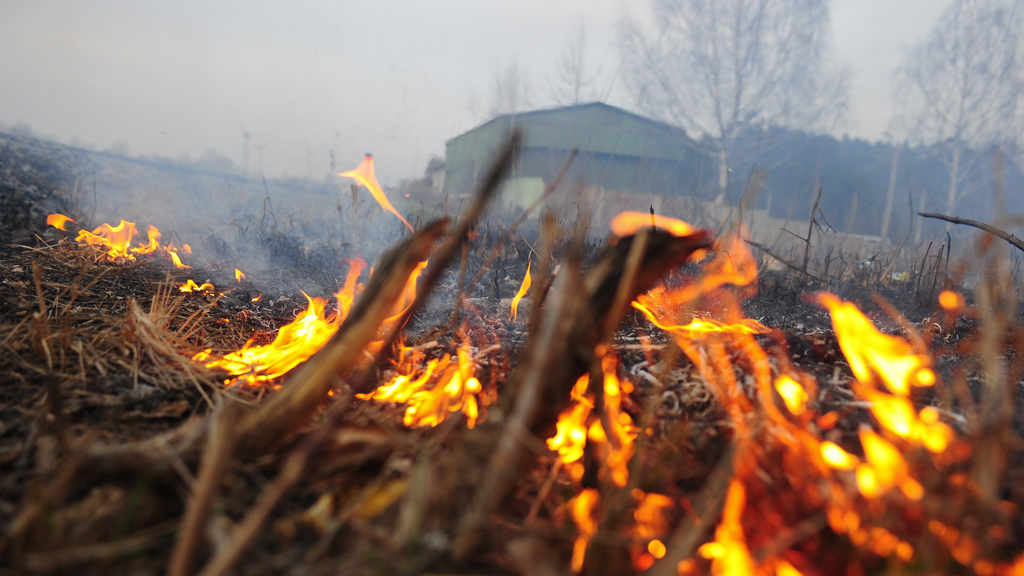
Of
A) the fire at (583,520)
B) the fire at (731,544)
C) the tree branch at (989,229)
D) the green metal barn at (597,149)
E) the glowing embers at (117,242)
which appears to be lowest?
the fire at (583,520)

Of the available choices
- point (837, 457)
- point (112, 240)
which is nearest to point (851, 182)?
point (837, 457)

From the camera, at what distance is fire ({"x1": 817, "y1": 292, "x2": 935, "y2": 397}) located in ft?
6.25

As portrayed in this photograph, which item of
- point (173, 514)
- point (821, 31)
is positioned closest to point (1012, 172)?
point (821, 31)

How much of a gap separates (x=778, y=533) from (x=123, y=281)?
4.89 meters

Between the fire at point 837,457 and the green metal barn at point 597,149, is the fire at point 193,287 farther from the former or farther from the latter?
the green metal barn at point 597,149

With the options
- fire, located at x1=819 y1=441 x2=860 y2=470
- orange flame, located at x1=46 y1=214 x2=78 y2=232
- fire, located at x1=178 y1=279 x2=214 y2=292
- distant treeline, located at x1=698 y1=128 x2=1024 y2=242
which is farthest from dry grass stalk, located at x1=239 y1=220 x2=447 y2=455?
distant treeline, located at x1=698 y1=128 x2=1024 y2=242

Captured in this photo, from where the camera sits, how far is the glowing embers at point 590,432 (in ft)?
4.69

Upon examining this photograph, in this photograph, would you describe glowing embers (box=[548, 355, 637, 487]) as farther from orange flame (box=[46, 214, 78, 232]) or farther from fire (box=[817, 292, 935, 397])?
orange flame (box=[46, 214, 78, 232])

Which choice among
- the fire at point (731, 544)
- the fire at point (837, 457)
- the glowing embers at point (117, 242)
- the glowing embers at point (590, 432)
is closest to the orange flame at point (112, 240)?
the glowing embers at point (117, 242)

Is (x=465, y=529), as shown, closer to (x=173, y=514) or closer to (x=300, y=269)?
(x=173, y=514)

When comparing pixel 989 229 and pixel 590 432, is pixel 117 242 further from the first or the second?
pixel 989 229

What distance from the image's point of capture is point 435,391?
201cm

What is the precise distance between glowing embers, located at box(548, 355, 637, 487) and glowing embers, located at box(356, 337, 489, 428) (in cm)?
36

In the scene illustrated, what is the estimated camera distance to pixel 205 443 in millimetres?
1267
